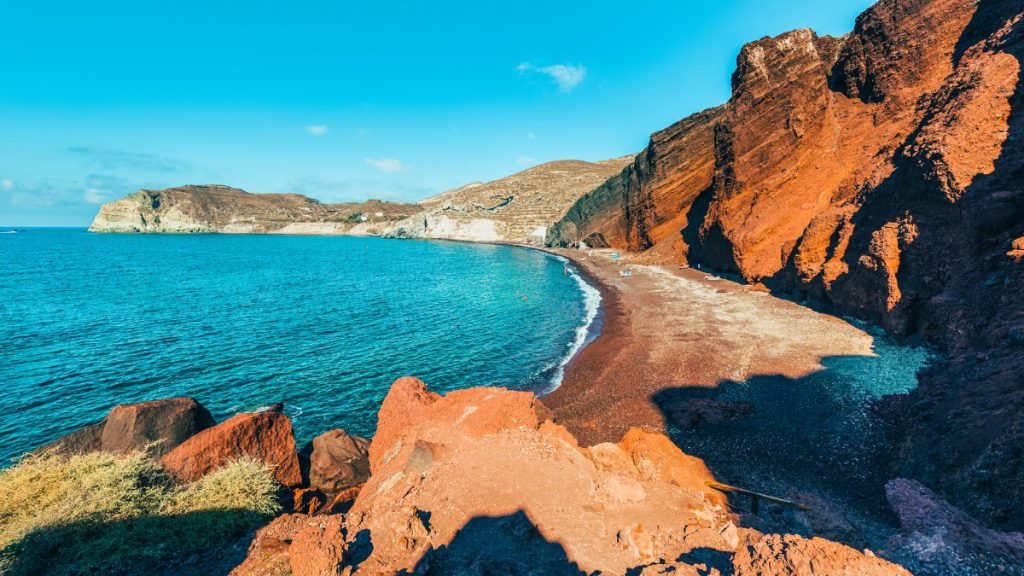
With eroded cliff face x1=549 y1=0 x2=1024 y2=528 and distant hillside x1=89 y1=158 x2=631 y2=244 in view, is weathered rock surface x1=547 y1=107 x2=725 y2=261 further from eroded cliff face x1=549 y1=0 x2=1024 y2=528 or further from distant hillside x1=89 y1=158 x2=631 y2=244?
distant hillside x1=89 y1=158 x2=631 y2=244

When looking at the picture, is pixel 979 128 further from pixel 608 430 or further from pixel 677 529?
pixel 677 529

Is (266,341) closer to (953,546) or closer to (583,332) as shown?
(583,332)

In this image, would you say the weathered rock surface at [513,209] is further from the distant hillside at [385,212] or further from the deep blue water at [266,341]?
the deep blue water at [266,341]

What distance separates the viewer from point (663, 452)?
361 inches

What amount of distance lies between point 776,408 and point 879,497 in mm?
4857

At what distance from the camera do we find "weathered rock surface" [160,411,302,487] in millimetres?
10180

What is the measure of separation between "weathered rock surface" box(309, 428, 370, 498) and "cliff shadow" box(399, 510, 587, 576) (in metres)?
7.06

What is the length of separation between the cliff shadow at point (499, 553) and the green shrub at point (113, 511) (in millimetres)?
5240

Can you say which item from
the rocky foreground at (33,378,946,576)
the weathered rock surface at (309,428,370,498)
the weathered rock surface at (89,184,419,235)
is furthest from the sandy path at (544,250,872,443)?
the weathered rock surface at (89,184,419,235)

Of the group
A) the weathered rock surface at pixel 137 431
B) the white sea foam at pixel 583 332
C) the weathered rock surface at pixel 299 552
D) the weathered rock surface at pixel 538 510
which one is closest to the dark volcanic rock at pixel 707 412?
the weathered rock surface at pixel 538 510

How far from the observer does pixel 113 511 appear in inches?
322

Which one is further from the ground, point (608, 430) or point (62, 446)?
point (62, 446)

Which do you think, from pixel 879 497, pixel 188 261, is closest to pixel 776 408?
pixel 879 497

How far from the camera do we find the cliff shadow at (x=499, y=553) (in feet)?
19.8
